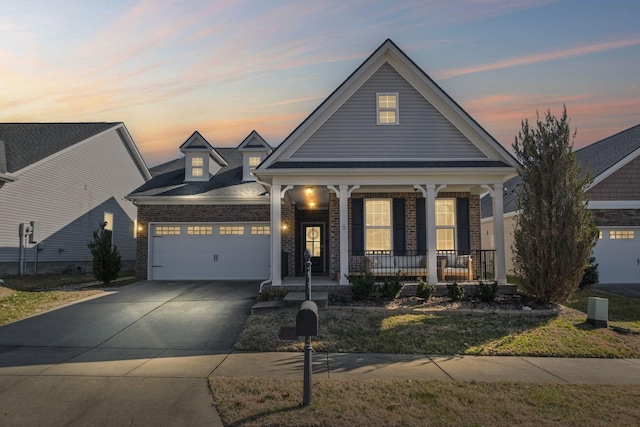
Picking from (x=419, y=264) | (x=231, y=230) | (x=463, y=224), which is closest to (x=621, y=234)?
(x=463, y=224)

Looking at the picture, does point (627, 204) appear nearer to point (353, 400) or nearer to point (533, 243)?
point (533, 243)

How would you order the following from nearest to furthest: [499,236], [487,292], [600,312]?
1. [600,312]
2. [487,292]
3. [499,236]

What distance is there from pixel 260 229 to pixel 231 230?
1.21 m

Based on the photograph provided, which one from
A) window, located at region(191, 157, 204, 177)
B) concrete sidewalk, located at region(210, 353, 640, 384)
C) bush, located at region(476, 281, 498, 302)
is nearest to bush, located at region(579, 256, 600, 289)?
bush, located at region(476, 281, 498, 302)

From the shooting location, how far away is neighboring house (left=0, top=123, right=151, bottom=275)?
60.7 ft

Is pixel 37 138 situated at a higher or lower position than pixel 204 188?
higher

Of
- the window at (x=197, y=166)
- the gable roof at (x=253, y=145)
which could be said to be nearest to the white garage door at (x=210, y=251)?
the window at (x=197, y=166)

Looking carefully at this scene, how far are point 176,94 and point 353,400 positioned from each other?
14462mm

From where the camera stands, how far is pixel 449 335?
856 centimetres

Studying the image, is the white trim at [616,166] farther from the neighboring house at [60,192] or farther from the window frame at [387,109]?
the neighboring house at [60,192]

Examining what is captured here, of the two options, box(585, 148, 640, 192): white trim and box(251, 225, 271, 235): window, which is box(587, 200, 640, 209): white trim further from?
box(251, 225, 271, 235): window

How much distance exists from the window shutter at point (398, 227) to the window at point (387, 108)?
2778mm

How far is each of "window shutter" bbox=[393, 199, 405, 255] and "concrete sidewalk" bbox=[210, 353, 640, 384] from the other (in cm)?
671

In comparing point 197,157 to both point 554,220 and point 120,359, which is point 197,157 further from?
point 554,220
